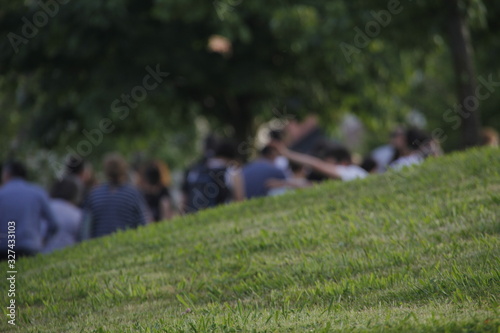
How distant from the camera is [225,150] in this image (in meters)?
10.1

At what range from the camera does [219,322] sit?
5.51 m

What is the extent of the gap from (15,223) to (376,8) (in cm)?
538

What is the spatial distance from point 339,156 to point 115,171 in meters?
3.06

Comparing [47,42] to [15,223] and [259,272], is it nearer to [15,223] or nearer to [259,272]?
[15,223]

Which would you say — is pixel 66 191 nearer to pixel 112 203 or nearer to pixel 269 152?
pixel 112 203

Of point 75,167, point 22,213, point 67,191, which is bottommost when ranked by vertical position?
point 22,213

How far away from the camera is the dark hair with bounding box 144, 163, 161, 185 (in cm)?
1185

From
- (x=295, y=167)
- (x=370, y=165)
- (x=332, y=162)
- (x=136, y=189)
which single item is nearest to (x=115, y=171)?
(x=136, y=189)

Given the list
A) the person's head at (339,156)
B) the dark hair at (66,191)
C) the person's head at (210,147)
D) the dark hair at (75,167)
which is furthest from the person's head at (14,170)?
the person's head at (339,156)

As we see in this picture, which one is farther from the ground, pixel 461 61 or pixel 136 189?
pixel 461 61

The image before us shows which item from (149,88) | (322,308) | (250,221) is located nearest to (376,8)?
(250,221)

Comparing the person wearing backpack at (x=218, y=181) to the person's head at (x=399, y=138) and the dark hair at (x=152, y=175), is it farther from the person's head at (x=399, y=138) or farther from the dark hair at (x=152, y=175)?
the person's head at (x=399, y=138)

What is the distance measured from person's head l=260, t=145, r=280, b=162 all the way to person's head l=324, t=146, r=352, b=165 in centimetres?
107

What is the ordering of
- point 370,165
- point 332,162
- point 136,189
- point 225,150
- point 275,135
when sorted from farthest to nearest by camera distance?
point 370,165 < point 332,162 < point 136,189 < point 275,135 < point 225,150
